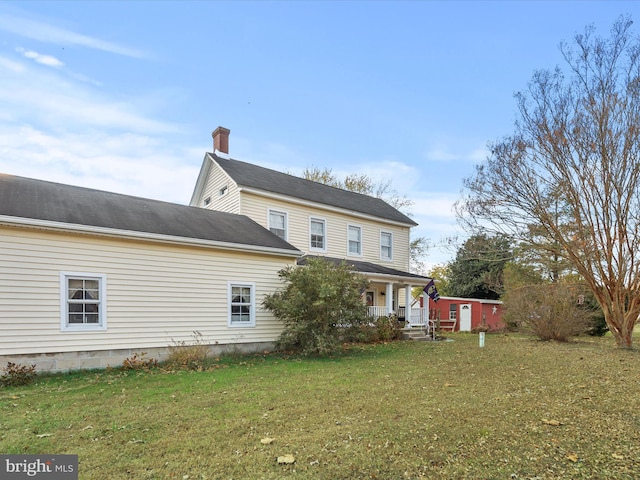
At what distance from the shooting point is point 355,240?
1903cm

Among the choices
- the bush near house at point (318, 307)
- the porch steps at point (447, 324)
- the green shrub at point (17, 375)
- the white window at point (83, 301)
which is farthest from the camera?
the porch steps at point (447, 324)

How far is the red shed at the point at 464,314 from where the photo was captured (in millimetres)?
26953

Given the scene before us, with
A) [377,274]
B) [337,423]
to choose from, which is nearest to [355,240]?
[377,274]

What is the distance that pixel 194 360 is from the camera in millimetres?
9945

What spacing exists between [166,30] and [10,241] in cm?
848

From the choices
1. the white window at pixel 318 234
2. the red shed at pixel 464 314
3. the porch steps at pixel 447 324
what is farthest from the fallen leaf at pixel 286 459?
the porch steps at pixel 447 324

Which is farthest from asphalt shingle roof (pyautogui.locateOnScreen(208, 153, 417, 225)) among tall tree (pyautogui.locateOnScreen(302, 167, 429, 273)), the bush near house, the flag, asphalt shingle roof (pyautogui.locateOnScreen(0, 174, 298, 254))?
tall tree (pyautogui.locateOnScreen(302, 167, 429, 273))

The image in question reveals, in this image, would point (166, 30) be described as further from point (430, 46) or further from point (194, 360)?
point (194, 360)

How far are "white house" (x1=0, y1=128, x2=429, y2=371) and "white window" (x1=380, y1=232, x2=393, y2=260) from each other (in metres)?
4.66

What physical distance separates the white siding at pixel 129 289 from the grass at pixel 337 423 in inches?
44.8

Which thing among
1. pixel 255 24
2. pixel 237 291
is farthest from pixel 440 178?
pixel 237 291

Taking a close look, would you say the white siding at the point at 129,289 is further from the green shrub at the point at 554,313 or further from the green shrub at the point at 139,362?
the green shrub at the point at 554,313

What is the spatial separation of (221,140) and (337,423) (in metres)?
15.8

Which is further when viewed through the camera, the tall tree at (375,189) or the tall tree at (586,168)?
the tall tree at (375,189)
